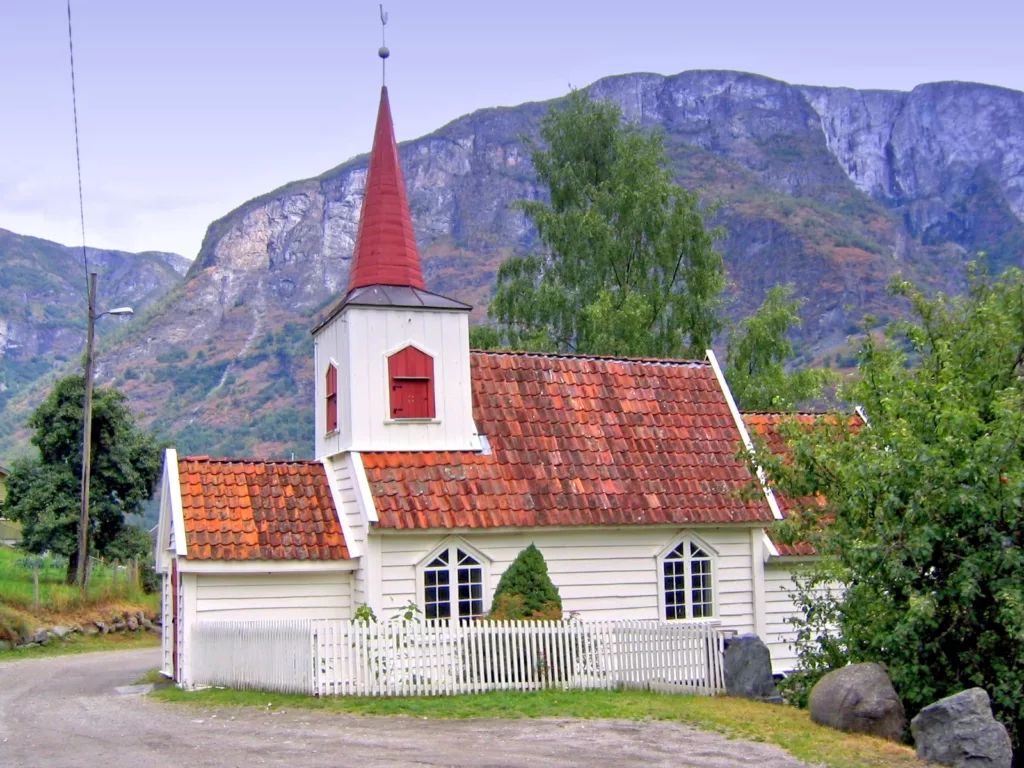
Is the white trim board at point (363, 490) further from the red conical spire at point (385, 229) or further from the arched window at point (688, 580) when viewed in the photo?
the arched window at point (688, 580)

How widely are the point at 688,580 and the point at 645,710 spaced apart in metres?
6.11

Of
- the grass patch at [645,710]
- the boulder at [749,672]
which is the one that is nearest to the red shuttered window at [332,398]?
the grass patch at [645,710]

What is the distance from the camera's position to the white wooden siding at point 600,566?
63.6 feet

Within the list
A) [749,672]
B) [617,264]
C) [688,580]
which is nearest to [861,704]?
[749,672]

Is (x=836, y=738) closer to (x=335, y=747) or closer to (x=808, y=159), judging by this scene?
(x=335, y=747)

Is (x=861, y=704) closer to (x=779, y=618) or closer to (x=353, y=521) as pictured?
(x=779, y=618)

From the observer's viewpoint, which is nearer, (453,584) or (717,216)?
(453,584)

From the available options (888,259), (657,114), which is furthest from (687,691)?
(657,114)

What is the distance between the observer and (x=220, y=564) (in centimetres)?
1862

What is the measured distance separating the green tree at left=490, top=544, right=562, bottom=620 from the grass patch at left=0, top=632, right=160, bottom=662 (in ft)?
46.3

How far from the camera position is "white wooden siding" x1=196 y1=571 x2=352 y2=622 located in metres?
18.9

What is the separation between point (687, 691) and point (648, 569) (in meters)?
3.74

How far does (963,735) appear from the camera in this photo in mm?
12992

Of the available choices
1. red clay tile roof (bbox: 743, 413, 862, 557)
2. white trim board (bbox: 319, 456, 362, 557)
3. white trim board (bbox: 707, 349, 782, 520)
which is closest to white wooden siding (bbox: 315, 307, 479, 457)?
white trim board (bbox: 319, 456, 362, 557)
